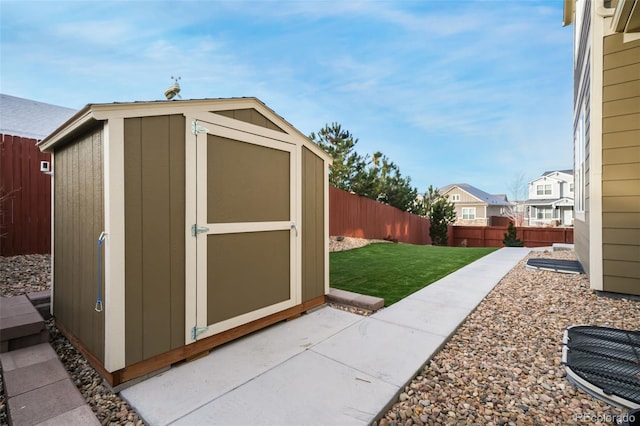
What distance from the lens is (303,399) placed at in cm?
179

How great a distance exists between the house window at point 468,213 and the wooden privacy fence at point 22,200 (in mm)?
31779

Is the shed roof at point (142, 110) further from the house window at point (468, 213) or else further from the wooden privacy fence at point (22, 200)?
the house window at point (468, 213)

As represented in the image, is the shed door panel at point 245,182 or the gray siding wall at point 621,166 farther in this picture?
the gray siding wall at point 621,166

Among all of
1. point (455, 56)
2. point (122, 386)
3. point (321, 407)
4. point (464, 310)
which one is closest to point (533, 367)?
point (464, 310)

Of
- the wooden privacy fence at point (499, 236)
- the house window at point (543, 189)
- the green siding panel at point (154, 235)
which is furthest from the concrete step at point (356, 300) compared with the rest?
the house window at point (543, 189)

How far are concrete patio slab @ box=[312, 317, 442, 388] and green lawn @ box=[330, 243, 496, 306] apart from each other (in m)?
0.91

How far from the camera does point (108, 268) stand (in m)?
1.87

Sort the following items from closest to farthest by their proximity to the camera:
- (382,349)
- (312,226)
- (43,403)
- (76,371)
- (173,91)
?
(43,403)
(76,371)
(382,349)
(173,91)
(312,226)

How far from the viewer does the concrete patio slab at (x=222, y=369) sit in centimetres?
175

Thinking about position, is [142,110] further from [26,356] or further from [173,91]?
[26,356]

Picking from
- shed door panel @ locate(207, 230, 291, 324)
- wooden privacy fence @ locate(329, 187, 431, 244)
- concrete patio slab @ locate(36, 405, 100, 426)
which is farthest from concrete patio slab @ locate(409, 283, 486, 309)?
wooden privacy fence @ locate(329, 187, 431, 244)

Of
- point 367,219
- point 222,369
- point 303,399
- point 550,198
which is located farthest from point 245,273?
point 550,198

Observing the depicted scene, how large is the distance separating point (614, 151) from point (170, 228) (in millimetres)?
5178

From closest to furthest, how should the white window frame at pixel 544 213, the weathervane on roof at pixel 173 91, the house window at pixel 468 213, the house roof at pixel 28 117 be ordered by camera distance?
1. the weathervane on roof at pixel 173 91
2. the house roof at pixel 28 117
3. the white window frame at pixel 544 213
4. the house window at pixel 468 213
